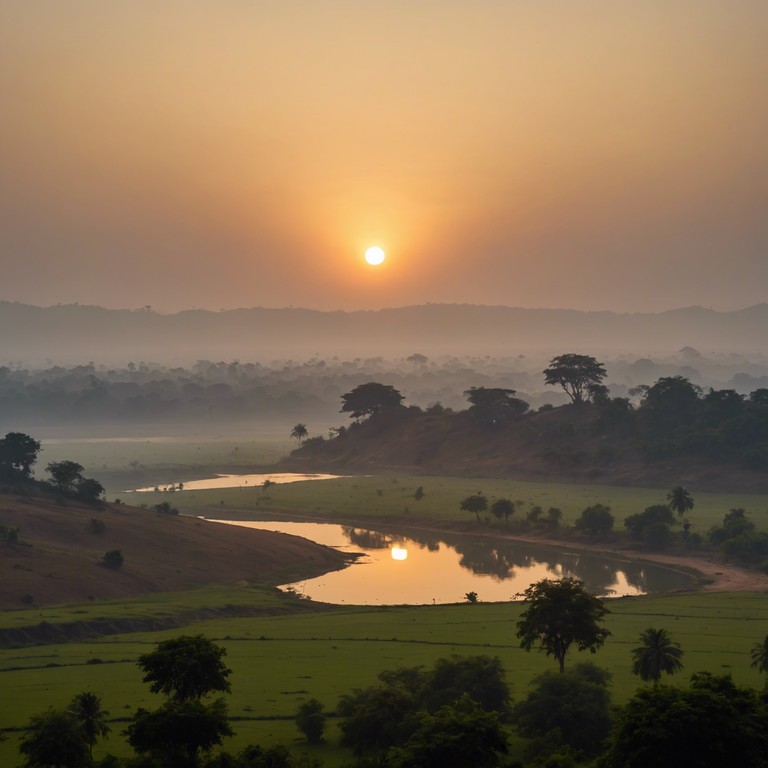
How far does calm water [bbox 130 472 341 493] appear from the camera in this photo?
12244cm

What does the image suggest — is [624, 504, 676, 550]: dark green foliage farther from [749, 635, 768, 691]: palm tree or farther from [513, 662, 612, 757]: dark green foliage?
[513, 662, 612, 757]: dark green foliage

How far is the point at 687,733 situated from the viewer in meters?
25.3

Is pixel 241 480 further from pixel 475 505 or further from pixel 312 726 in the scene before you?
pixel 312 726

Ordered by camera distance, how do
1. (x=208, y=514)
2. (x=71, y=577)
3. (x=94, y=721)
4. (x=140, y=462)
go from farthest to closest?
1. (x=140, y=462)
2. (x=208, y=514)
3. (x=71, y=577)
4. (x=94, y=721)

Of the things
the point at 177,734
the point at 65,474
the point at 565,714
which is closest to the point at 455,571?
the point at 65,474

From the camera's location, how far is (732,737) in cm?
2552

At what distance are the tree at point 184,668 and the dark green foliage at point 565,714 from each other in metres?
11.0

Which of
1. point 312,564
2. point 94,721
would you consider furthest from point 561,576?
point 94,721

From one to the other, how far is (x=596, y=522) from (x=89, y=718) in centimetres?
5836

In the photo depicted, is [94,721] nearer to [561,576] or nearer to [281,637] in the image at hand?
[281,637]

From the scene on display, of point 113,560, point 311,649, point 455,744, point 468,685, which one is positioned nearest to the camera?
point 455,744

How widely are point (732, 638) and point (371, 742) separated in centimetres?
2394

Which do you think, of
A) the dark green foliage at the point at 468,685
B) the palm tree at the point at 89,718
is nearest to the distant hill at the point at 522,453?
the dark green foliage at the point at 468,685

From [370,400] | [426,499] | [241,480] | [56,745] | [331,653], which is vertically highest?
[370,400]
